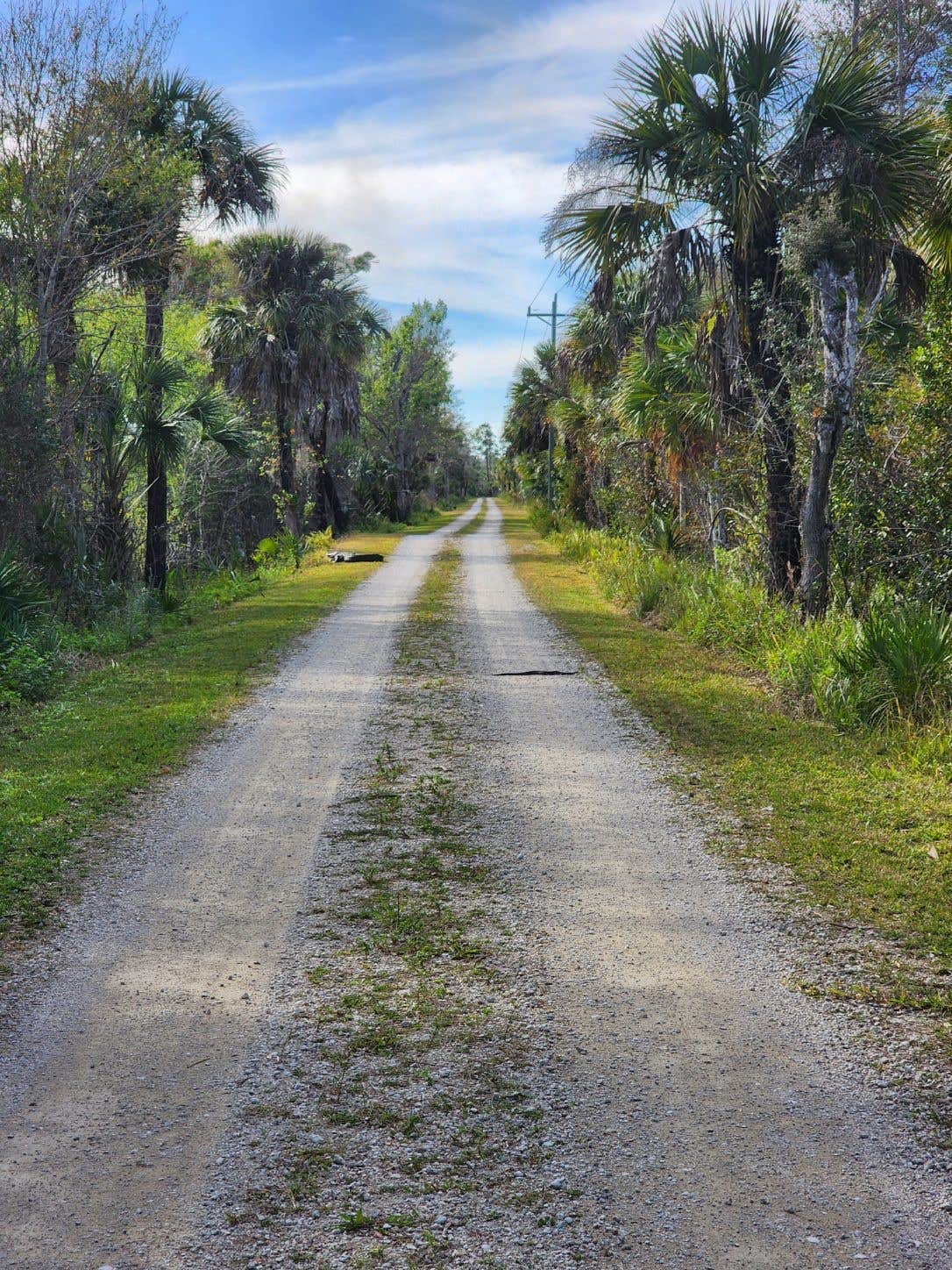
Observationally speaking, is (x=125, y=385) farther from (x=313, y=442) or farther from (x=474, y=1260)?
(x=313, y=442)

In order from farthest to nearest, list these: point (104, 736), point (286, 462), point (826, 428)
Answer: point (286, 462)
point (826, 428)
point (104, 736)

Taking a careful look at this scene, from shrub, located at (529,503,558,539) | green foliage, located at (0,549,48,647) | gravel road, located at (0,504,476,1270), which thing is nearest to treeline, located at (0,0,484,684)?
green foliage, located at (0,549,48,647)

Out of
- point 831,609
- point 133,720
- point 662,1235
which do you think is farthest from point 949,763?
point 133,720

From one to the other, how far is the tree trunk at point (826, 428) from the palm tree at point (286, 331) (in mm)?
18276

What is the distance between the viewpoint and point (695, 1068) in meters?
3.40

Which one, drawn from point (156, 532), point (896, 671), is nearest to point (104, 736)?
point (896, 671)

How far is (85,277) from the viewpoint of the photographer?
45.0ft

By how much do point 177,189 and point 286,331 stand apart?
11999 millimetres

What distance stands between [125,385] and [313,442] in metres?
17.5

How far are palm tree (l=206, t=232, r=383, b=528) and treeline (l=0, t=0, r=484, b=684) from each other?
5 cm

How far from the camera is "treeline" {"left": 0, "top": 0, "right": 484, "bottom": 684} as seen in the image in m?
12.4

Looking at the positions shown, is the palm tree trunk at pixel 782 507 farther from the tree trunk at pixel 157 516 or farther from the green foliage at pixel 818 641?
the tree trunk at pixel 157 516

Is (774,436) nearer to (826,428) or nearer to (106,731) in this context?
(826,428)

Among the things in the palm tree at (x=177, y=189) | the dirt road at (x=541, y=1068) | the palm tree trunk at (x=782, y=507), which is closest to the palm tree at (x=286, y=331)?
the palm tree at (x=177, y=189)
